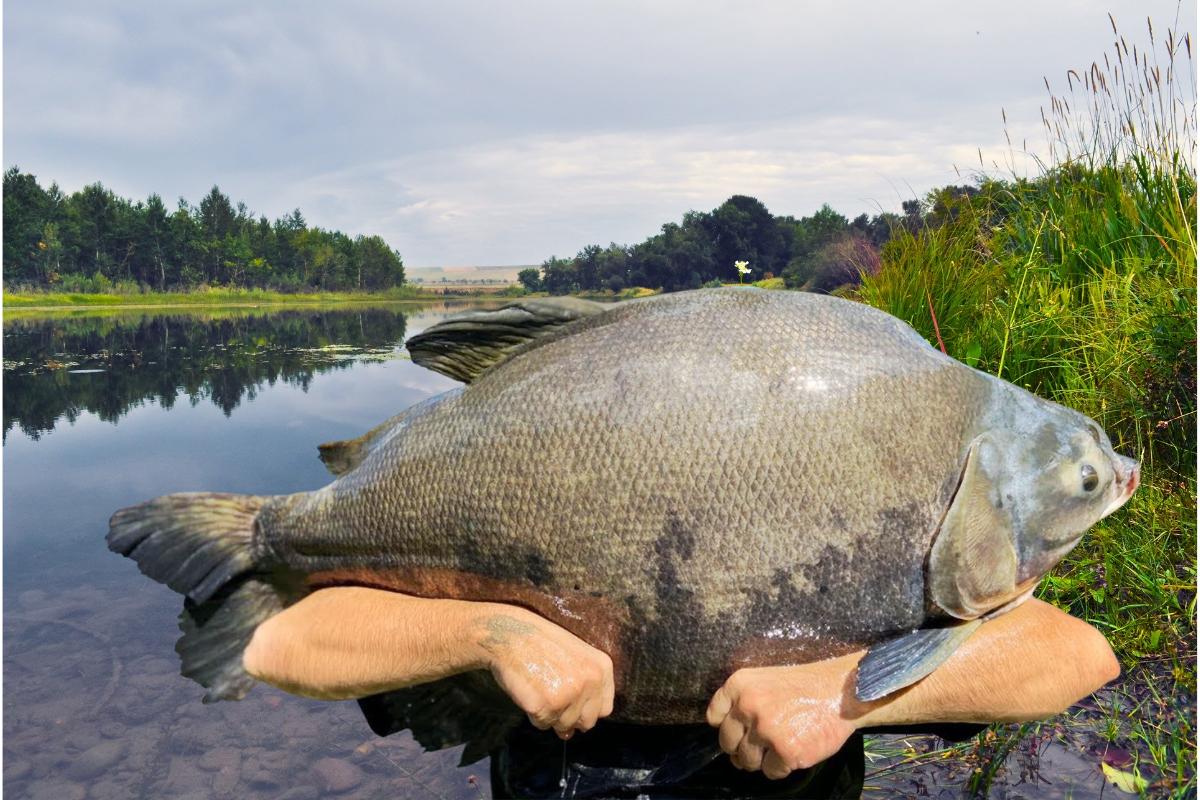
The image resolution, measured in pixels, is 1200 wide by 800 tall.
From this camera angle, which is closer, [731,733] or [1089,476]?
[731,733]

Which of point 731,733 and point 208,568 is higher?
point 208,568

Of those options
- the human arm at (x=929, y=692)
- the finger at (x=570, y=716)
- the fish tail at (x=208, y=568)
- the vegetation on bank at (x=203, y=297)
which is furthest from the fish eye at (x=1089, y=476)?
the vegetation on bank at (x=203, y=297)

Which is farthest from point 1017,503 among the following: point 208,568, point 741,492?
point 208,568

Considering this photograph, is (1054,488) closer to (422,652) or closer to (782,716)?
(782,716)

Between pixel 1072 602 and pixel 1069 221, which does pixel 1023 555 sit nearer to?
pixel 1072 602

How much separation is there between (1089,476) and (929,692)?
465mm

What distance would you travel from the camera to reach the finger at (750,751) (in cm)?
129

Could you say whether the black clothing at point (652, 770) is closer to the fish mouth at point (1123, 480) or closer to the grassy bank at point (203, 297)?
the fish mouth at point (1123, 480)

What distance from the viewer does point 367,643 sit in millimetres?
1480

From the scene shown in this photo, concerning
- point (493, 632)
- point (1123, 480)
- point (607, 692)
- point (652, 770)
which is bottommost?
point (652, 770)

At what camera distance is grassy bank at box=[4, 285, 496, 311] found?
110 ft

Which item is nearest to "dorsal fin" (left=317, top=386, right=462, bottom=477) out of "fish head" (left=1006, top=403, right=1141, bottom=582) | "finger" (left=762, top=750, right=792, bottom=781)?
"finger" (left=762, top=750, right=792, bottom=781)

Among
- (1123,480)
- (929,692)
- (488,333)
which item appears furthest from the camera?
(488,333)

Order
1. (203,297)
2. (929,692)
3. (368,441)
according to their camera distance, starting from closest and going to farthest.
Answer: (929,692) < (368,441) < (203,297)
